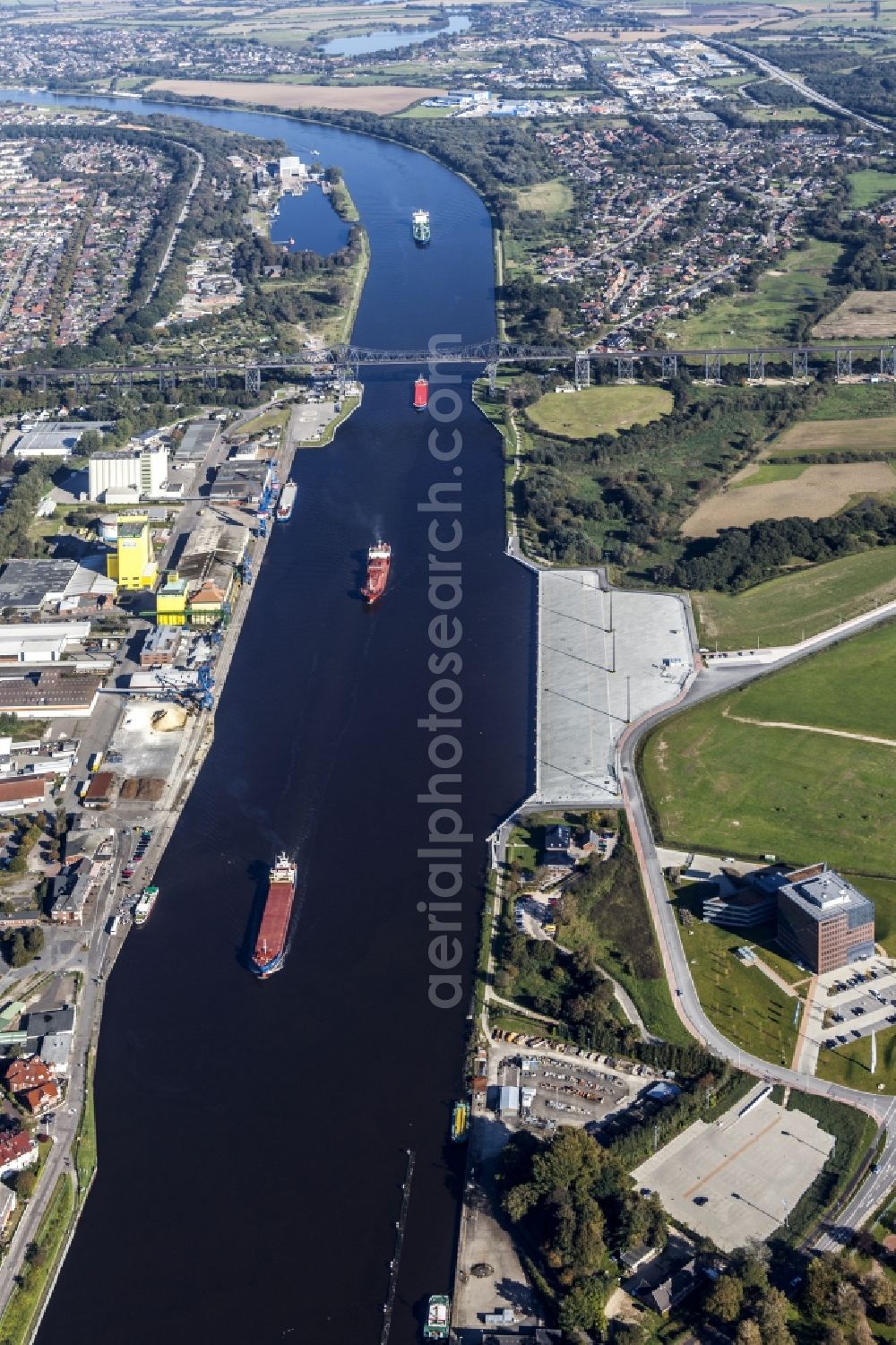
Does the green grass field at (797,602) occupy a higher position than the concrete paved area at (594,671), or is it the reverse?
the concrete paved area at (594,671)

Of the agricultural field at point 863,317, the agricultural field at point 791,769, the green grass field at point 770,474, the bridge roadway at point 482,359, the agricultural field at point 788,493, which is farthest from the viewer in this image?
the agricultural field at point 863,317

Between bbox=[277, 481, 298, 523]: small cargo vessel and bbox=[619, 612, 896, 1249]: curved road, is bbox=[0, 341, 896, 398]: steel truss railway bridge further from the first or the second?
bbox=[619, 612, 896, 1249]: curved road

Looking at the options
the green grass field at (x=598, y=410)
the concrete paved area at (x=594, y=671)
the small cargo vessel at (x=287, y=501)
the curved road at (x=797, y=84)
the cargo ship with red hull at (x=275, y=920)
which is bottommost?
the green grass field at (x=598, y=410)

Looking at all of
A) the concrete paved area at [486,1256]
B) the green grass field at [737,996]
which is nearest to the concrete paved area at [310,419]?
the green grass field at [737,996]

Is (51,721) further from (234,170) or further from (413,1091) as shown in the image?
(234,170)

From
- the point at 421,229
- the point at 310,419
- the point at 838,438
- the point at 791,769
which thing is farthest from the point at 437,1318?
the point at 421,229

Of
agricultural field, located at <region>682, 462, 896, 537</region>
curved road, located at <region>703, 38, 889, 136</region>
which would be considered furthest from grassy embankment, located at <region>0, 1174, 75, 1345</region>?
curved road, located at <region>703, 38, 889, 136</region>

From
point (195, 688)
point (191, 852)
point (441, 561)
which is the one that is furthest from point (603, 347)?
point (191, 852)

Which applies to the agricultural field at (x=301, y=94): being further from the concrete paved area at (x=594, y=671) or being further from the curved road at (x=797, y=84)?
the concrete paved area at (x=594, y=671)
